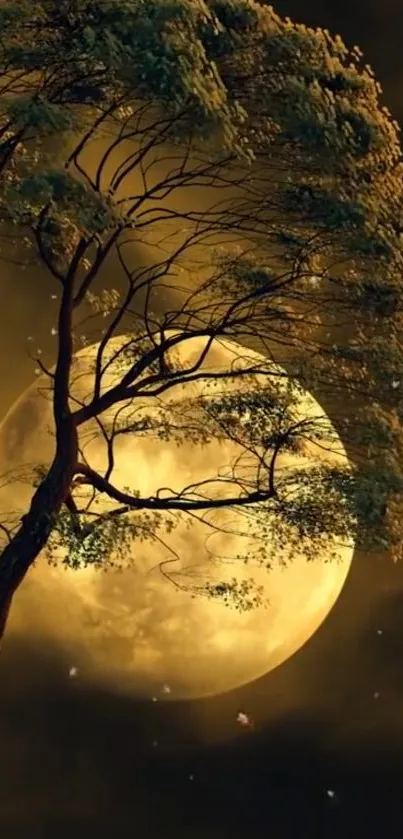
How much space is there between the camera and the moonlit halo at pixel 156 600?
646 cm

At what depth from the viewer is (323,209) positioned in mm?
4102

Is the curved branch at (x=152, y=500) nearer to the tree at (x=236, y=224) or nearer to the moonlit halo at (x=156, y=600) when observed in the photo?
the tree at (x=236, y=224)

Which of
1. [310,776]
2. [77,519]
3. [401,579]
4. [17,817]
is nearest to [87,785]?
[17,817]

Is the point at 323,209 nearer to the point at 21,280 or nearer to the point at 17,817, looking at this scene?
the point at 21,280

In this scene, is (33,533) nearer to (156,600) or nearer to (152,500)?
(152,500)

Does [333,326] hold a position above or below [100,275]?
below

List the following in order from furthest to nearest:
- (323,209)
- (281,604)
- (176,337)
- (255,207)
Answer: (281,604) < (176,337) < (255,207) < (323,209)

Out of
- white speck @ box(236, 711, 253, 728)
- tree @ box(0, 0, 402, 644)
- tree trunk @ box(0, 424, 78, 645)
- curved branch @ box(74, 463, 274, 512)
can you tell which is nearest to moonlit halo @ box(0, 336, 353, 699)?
white speck @ box(236, 711, 253, 728)

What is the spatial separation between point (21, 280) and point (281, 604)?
2.70 meters

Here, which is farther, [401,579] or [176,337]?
[401,579]

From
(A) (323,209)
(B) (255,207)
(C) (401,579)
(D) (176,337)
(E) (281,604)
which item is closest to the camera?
(A) (323,209)

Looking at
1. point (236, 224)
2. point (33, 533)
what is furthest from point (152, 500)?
point (236, 224)

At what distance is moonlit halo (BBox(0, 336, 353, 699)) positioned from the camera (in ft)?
21.2

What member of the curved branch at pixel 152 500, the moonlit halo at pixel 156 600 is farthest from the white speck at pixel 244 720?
the curved branch at pixel 152 500
